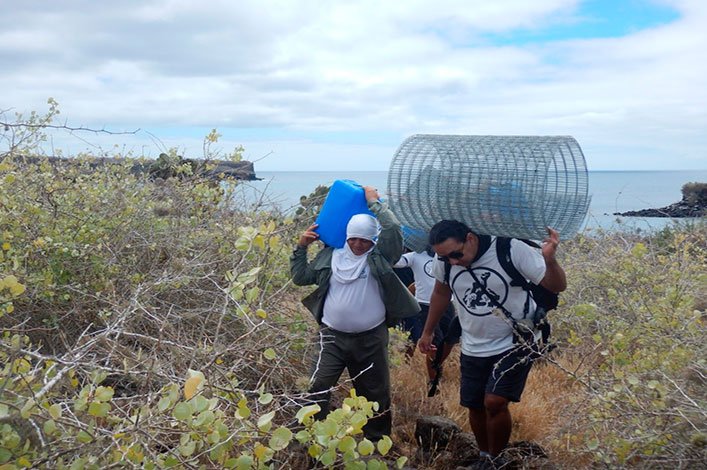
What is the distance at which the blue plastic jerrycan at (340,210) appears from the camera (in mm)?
4766

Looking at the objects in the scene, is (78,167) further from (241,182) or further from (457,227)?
(457,227)

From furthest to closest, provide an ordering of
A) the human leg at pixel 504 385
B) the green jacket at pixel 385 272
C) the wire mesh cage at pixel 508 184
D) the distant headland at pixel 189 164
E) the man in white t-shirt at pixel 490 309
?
the distant headland at pixel 189 164 → the green jacket at pixel 385 272 → the human leg at pixel 504 385 → the man in white t-shirt at pixel 490 309 → the wire mesh cage at pixel 508 184

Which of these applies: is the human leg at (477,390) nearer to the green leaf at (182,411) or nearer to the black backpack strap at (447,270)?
the black backpack strap at (447,270)

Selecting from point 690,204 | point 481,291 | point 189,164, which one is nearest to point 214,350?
point 481,291

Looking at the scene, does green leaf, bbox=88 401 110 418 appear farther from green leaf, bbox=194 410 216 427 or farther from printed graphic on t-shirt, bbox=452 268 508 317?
printed graphic on t-shirt, bbox=452 268 508 317

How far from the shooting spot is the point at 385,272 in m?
4.60

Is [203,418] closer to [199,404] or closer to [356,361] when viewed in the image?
[199,404]

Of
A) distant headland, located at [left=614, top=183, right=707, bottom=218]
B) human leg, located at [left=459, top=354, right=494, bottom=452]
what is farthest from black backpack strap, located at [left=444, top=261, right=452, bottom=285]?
distant headland, located at [left=614, top=183, right=707, bottom=218]

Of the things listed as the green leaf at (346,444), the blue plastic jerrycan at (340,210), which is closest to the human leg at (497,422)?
the blue plastic jerrycan at (340,210)

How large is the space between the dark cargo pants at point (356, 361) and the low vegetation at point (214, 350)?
5.7 inches

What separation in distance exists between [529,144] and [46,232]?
129 inches

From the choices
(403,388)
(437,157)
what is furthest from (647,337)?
(403,388)

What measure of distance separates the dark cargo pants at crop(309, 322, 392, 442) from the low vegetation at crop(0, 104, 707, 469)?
144 mm

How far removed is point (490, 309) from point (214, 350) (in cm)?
183
